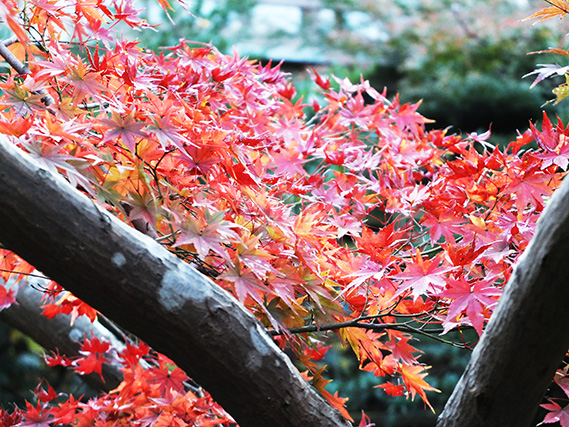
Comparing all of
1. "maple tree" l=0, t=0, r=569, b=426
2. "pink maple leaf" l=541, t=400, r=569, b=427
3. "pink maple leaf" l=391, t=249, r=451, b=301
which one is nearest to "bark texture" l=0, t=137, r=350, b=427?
"maple tree" l=0, t=0, r=569, b=426

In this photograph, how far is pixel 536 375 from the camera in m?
0.83

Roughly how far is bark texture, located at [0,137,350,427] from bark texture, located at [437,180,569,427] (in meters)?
0.28

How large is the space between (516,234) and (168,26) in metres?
4.86

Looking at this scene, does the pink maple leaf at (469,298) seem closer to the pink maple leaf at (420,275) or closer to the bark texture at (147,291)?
the pink maple leaf at (420,275)

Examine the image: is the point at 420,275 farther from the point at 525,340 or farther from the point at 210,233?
the point at 210,233

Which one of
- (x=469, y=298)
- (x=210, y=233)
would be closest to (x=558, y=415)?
(x=469, y=298)

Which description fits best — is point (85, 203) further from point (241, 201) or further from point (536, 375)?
point (536, 375)

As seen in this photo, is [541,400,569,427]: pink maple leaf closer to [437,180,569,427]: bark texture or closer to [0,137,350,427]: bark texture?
[437,180,569,427]: bark texture

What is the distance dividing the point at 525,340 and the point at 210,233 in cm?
49

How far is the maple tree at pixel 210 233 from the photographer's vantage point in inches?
32.4

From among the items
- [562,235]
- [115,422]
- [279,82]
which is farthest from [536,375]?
[279,82]

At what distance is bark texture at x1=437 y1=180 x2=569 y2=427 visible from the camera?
73 cm

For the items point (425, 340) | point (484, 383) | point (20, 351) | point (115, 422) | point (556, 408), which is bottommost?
point (20, 351)

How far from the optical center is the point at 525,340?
0.79 meters
